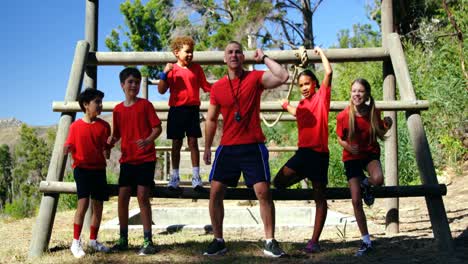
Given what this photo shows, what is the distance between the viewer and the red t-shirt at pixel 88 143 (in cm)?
399

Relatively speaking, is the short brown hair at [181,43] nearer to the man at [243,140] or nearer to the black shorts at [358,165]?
the man at [243,140]

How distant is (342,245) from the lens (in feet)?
14.2

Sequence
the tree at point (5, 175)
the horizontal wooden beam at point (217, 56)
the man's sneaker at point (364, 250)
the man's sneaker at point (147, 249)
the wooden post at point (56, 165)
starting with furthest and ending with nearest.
→ the tree at point (5, 175) → the horizontal wooden beam at point (217, 56) → the wooden post at point (56, 165) → the man's sneaker at point (147, 249) → the man's sneaker at point (364, 250)

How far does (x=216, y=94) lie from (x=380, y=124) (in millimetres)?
1246

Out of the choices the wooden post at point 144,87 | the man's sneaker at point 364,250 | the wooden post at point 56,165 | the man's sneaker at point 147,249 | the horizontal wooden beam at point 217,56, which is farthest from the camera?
the wooden post at point 144,87

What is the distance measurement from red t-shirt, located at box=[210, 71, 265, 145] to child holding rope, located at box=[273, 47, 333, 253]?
39 cm

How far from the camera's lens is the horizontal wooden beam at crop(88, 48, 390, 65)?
4.38 metres

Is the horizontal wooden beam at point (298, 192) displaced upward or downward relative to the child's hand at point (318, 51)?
downward

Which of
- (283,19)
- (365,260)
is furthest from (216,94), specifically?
(283,19)

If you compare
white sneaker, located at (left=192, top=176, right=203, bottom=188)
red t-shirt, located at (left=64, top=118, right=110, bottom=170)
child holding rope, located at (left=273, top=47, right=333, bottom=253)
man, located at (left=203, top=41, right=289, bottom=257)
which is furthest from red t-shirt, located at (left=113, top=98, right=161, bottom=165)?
child holding rope, located at (left=273, top=47, right=333, bottom=253)

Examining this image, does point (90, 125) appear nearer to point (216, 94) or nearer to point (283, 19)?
point (216, 94)

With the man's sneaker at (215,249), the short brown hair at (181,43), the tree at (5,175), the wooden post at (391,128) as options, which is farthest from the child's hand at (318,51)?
the tree at (5,175)

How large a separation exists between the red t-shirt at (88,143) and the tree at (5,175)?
127 ft

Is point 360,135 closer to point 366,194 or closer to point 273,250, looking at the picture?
point 366,194
